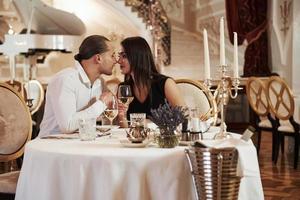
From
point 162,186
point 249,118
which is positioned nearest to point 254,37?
point 249,118

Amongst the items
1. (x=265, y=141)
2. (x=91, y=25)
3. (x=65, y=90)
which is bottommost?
(x=265, y=141)

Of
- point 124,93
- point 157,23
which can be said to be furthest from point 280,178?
point 157,23

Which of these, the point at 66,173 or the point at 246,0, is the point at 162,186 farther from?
the point at 246,0

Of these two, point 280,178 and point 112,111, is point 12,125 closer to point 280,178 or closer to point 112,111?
point 112,111

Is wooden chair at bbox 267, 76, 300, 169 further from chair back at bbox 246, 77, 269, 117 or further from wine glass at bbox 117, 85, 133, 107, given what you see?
wine glass at bbox 117, 85, 133, 107

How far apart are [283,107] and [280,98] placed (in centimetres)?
9

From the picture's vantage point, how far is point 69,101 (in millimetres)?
2559

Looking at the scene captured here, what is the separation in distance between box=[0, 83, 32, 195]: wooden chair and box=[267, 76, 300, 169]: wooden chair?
9.51 ft

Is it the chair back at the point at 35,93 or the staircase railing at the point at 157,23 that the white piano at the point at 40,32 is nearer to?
the staircase railing at the point at 157,23

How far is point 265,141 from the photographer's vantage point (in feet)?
24.0

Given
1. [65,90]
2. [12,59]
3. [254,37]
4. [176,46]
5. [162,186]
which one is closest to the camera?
[162,186]

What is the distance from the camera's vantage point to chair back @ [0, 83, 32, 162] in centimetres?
279

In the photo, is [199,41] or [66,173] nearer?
[66,173]

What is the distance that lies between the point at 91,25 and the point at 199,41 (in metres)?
2.17
